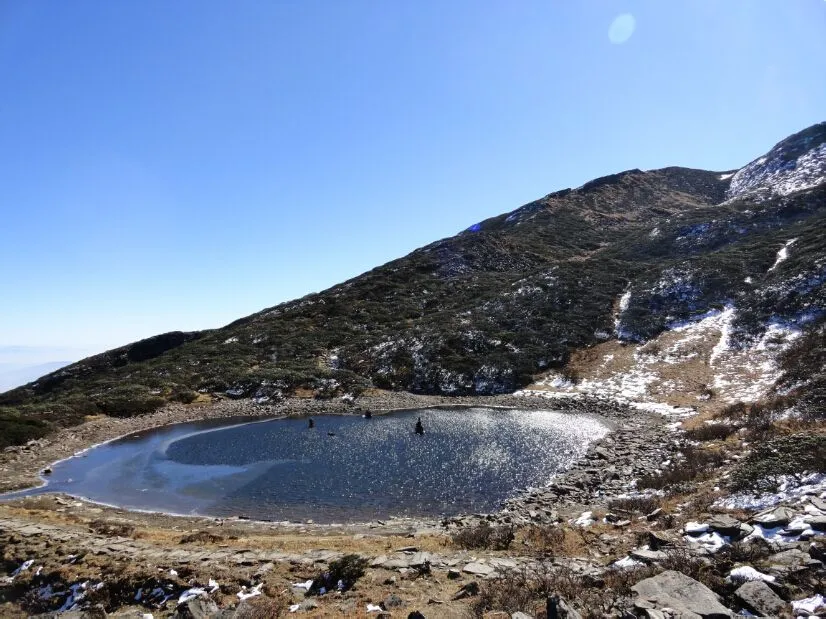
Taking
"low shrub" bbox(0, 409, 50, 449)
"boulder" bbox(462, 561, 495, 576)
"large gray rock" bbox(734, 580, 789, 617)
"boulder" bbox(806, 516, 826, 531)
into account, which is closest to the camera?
"large gray rock" bbox(734, 580, 789, 617)

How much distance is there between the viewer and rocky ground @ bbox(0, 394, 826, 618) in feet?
34.2

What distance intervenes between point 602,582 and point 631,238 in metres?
108

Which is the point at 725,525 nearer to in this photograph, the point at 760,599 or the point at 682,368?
the point at 760,599

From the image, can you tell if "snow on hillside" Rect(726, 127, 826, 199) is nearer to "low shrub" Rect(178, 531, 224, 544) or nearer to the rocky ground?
the rocky ground

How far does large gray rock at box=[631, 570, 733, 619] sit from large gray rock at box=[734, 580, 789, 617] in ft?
1.63

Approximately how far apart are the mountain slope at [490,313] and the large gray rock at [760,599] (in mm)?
45154

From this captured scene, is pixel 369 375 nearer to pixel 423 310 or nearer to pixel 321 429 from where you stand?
pixel 321 429

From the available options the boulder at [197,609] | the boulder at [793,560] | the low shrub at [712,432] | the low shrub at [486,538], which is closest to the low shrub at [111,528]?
the boulder at [197,609]

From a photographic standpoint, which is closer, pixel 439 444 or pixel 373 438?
pixel 439 444

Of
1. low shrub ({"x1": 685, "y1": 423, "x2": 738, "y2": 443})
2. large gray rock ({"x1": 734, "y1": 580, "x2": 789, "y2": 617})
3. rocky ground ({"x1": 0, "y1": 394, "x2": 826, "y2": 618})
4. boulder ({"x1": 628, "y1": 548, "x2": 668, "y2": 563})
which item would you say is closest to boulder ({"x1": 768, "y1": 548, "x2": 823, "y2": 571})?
rocky ground ({"x1": 0, "y1": 394, "x2": 826, "y2": 618})

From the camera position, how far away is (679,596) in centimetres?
973

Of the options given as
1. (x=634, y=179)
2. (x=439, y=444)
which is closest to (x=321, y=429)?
(x=439, y=444)

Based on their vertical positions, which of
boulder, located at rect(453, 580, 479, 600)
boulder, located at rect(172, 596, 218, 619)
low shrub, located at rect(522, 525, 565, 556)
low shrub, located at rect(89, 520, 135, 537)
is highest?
low shrub, located at rect(89, 520, 135, 537)

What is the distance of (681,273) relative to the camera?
7088cm
